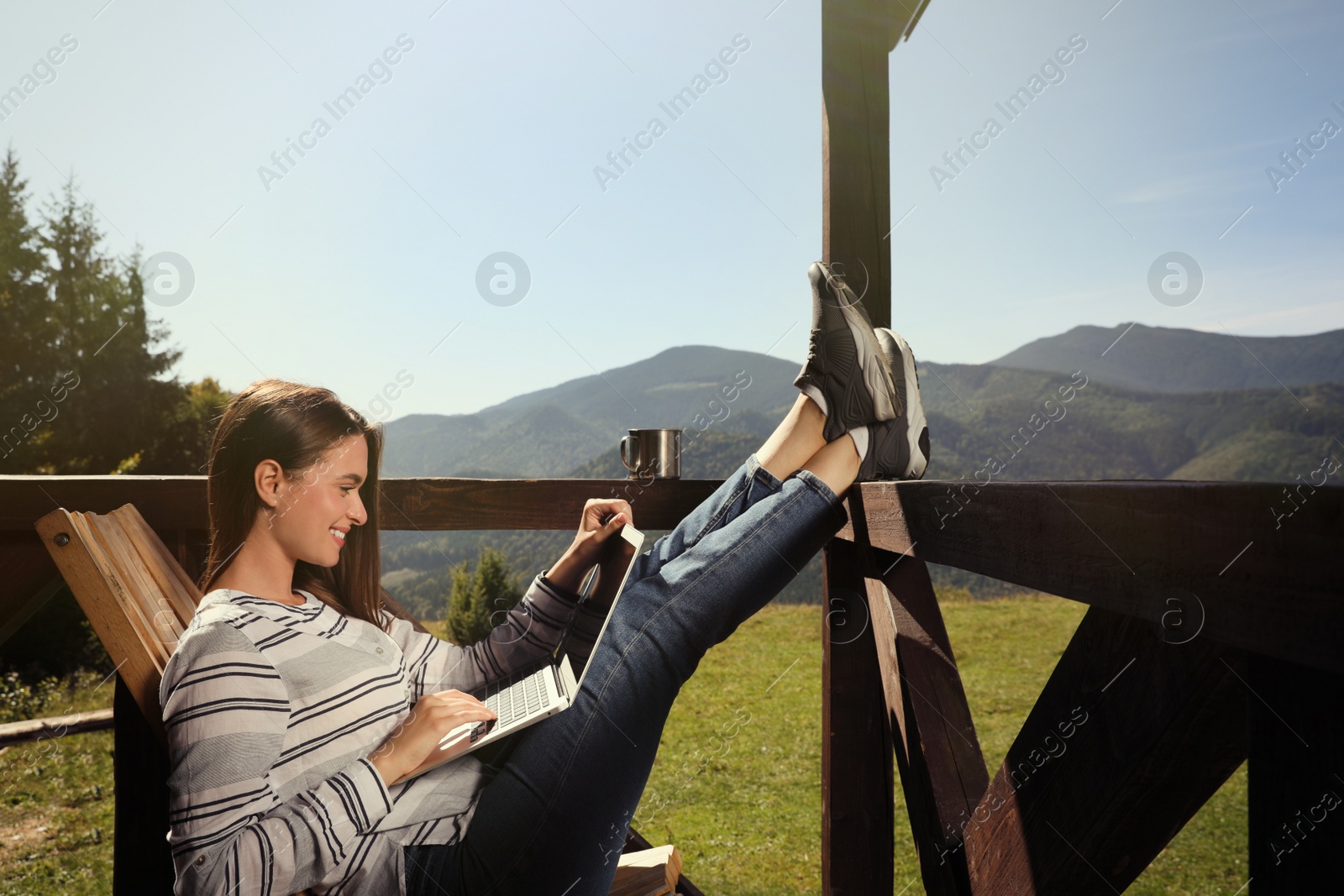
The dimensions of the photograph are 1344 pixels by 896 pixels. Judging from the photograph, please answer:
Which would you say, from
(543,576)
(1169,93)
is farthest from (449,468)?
(1169,93)

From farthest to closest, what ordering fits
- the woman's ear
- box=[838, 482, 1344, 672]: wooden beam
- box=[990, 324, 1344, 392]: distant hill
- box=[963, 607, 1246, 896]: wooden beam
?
box=[990, 324, 1344, 392]: distant hill < the woman's ear < box=[963, 607, 1246, 896]: wooden beam < box=[838, 482, 1344, 672]: wooden beam

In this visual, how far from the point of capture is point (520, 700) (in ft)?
3.70

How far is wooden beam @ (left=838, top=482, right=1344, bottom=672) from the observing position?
1.24 feet

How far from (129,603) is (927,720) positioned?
46.8 inches

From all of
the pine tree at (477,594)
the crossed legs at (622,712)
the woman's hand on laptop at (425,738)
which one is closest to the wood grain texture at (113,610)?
the woman's hand on laptop at (425,738)

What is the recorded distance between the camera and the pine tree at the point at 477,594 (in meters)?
9.50

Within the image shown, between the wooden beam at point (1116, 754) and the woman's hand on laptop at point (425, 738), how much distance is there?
69 cm

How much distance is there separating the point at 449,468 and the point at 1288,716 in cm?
2365

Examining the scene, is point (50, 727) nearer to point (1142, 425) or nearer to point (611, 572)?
point (611, 572)

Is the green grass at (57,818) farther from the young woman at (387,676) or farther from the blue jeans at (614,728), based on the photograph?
the blue jeans at (614,728)

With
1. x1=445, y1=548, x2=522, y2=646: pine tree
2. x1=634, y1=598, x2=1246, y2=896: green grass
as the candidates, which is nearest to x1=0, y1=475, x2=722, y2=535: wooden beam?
x1=634, y1=598, x2=1246, y2=896: green grass

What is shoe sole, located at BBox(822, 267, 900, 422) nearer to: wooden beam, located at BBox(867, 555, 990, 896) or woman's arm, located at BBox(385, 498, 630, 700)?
wooden beam, located at BBox(867, 555, 990, 896)

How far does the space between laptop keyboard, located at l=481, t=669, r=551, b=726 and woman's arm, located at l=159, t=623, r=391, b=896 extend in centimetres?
20

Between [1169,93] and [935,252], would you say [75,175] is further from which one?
[1169,93]
